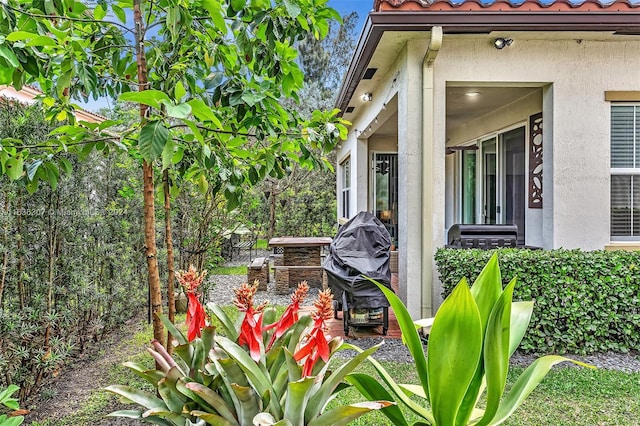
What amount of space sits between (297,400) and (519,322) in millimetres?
1392

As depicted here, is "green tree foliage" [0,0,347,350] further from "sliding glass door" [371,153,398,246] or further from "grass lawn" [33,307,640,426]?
"sliding glass door" [371,153,398,246]

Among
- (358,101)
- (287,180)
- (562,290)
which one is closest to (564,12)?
(562,290)

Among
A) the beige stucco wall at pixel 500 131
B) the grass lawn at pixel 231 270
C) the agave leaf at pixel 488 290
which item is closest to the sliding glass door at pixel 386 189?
the beige stucco wall at pixel 500 131

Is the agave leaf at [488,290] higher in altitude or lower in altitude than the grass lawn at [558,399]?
higher

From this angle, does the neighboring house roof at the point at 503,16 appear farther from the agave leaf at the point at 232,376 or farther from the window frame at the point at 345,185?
the window frame at the point at 345,185

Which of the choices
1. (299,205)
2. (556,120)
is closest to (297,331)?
(556,120)

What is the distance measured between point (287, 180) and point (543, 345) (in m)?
11.0

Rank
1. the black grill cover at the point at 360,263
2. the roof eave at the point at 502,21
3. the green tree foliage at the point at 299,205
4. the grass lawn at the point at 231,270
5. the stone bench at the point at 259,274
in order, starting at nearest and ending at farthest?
the roof eave at the point at 502,21 → the black grill cover at the point at 360,263 → the stone bench at the point at 259,274 → the grass lawn at the point at 231,270 → the green tree foliage at the point at 299,205

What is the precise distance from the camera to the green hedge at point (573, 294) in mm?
4812

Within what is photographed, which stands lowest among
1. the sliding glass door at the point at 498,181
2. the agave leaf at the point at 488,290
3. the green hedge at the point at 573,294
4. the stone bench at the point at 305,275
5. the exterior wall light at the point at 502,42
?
the stone bench at the point at 305,275

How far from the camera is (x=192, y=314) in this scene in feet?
6.27

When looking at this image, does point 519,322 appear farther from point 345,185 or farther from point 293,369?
point 345,185

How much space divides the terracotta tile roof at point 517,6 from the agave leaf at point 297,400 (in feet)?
15.6

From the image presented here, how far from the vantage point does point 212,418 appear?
5.40 ft
